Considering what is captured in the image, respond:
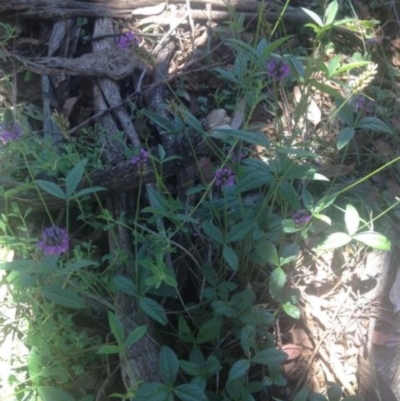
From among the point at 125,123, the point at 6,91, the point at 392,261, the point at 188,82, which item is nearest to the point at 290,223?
the point at 392,261

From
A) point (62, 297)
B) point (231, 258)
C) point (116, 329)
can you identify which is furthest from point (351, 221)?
point (62, 297)

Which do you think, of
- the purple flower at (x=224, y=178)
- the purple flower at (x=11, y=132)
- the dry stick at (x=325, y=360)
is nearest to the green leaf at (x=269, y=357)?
the dry stick at (x=325, y=360)

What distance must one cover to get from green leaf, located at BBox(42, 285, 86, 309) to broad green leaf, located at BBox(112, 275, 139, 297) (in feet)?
0.48

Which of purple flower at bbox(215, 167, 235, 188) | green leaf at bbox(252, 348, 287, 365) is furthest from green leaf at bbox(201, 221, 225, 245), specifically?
green leaf at bbox(252, 348, 287, 365)

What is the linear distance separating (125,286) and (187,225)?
505mm

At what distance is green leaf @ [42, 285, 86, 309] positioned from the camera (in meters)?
1.89

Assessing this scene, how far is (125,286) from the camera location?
79.7 inches

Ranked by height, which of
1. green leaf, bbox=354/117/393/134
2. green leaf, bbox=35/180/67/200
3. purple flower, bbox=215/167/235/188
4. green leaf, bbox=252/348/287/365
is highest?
green leaf, bbox=354/117/393/134

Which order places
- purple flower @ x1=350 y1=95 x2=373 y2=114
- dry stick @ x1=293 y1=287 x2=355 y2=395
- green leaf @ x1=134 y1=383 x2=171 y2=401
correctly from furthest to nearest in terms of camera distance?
purple flower @ x1=350 y1=95 x2=373 y2=114
dry stick @ x1=293 y1=287 x2=355 y2=395
green leaf @ x1=134 y1=383 x2=171 y2=401

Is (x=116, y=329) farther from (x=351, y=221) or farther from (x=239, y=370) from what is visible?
(x=351, y=221)

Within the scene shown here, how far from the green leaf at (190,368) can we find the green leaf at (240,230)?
384 mm

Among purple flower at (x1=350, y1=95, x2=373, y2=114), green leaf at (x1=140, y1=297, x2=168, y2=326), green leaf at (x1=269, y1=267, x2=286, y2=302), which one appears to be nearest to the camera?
green leaf at (x1=140, y1=297, x2=168, y2=326)

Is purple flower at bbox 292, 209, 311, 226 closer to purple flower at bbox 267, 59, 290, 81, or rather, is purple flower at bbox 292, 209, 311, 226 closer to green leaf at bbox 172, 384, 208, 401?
purple flower at bbox 267, 59, 290, 81

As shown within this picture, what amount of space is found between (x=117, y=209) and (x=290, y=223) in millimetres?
752
